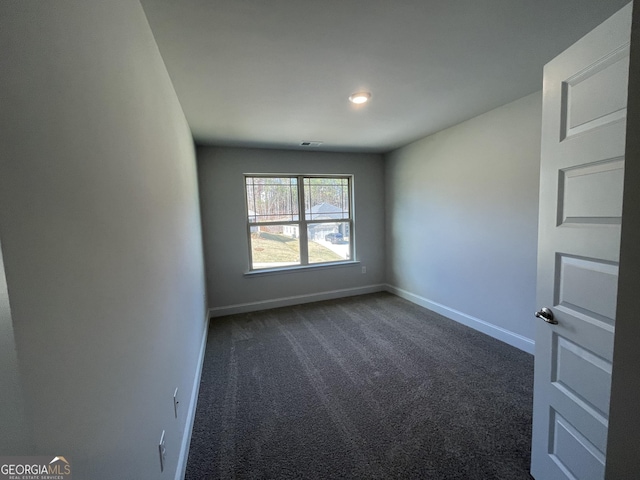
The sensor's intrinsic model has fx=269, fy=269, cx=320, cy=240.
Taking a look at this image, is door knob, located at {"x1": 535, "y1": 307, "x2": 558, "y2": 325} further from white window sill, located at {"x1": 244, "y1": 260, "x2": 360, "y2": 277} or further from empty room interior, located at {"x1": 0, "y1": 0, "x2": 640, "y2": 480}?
white window sill, located at {"x1": 244, "y1": 260, "x2": 360, "y2": 277}

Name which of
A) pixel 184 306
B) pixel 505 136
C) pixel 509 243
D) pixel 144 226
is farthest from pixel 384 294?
pixel 144 226

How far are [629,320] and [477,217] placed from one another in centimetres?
263

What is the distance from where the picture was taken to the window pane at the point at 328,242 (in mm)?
4395

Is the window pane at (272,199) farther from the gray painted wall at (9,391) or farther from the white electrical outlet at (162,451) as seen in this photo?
the gray painted wall at (9,391)

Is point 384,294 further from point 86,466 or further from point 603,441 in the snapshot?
point 86,466

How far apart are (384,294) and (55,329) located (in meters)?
4.43

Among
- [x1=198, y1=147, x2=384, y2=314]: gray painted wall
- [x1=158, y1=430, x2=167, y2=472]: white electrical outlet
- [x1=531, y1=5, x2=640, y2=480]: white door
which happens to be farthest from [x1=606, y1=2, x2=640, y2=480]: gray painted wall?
[x1=198, y1=147, x2=384, y2=314]: gray painted wall

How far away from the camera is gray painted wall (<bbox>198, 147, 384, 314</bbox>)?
147 inches

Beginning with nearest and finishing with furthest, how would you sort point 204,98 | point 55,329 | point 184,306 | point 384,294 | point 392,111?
point 55,329 → point 184,306 → point 204,98 → point 392,111 → point 384,294

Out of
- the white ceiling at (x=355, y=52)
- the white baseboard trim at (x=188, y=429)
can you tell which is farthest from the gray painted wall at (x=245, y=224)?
the white baseboard trim at (x=188, y=429)

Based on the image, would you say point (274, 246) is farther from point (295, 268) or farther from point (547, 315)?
point (547, 315)

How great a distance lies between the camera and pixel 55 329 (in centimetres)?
53

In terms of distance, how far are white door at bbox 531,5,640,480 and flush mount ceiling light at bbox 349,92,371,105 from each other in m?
1.28

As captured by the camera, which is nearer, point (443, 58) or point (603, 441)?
point (603, 441)
